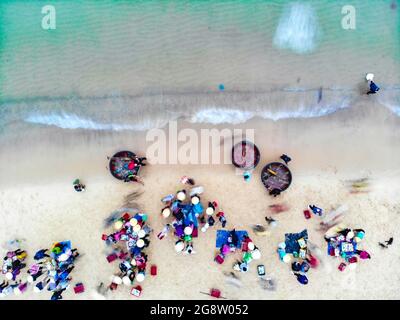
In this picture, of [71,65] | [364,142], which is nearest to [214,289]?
[364,142]

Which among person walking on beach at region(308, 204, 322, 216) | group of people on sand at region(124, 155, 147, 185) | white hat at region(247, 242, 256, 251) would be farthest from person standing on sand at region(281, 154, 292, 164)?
group of people on sand at region(124, 155, 147, 185)

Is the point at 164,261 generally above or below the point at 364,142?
below

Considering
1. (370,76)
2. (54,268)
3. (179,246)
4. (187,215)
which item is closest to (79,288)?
(54,268)

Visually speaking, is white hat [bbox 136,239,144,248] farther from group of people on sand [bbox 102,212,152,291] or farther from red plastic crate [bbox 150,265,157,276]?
red plastic crate [bbox 150,265,157,276]

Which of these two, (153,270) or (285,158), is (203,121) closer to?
(285,158)

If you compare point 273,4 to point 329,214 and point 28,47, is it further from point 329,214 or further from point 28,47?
point 28,47

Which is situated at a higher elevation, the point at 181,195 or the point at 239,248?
the point at 181,195

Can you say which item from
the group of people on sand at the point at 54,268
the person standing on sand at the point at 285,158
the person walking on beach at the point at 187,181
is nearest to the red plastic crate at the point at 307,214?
the person standing on sand at the point at 285,158
